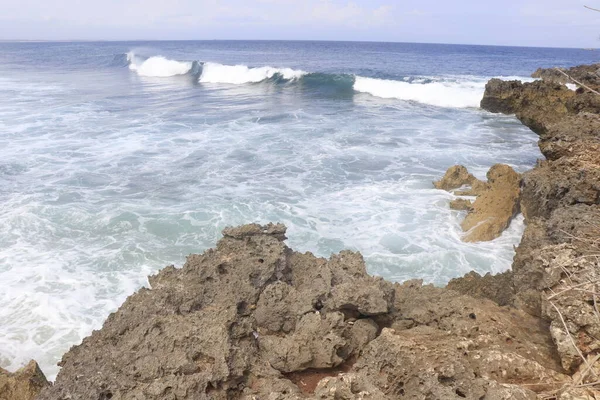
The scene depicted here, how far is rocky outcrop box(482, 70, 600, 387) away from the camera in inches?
114

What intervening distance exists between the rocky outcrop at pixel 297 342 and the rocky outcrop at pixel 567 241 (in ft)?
0.86

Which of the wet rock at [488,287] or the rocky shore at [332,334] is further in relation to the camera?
the wet rock at [488,287]

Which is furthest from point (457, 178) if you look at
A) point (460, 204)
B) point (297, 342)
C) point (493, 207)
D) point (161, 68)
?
point (161, 68)

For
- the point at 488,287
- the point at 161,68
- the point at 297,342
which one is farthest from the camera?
the point at 161,68

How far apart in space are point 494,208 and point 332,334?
18.9 feet

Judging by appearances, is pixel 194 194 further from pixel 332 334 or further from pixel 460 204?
pixel 332 334

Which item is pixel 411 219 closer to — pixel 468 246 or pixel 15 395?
pixel 468 246

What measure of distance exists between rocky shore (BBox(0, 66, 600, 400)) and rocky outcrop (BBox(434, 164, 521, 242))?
2462mm

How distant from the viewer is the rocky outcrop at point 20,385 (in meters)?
3.75

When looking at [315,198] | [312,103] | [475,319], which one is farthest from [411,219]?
[312,103]

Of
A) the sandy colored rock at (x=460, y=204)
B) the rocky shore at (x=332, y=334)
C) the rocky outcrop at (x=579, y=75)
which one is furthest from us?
the rocky outcrop at (x=579, y=75)

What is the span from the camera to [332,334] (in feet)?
10.8

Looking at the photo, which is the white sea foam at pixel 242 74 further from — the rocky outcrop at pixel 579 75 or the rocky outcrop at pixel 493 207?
the rocky outcrop at pixel 493 207

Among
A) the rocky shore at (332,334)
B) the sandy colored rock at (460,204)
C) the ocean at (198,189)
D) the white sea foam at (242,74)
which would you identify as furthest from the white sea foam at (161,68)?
the rocky shore at (332,334)
